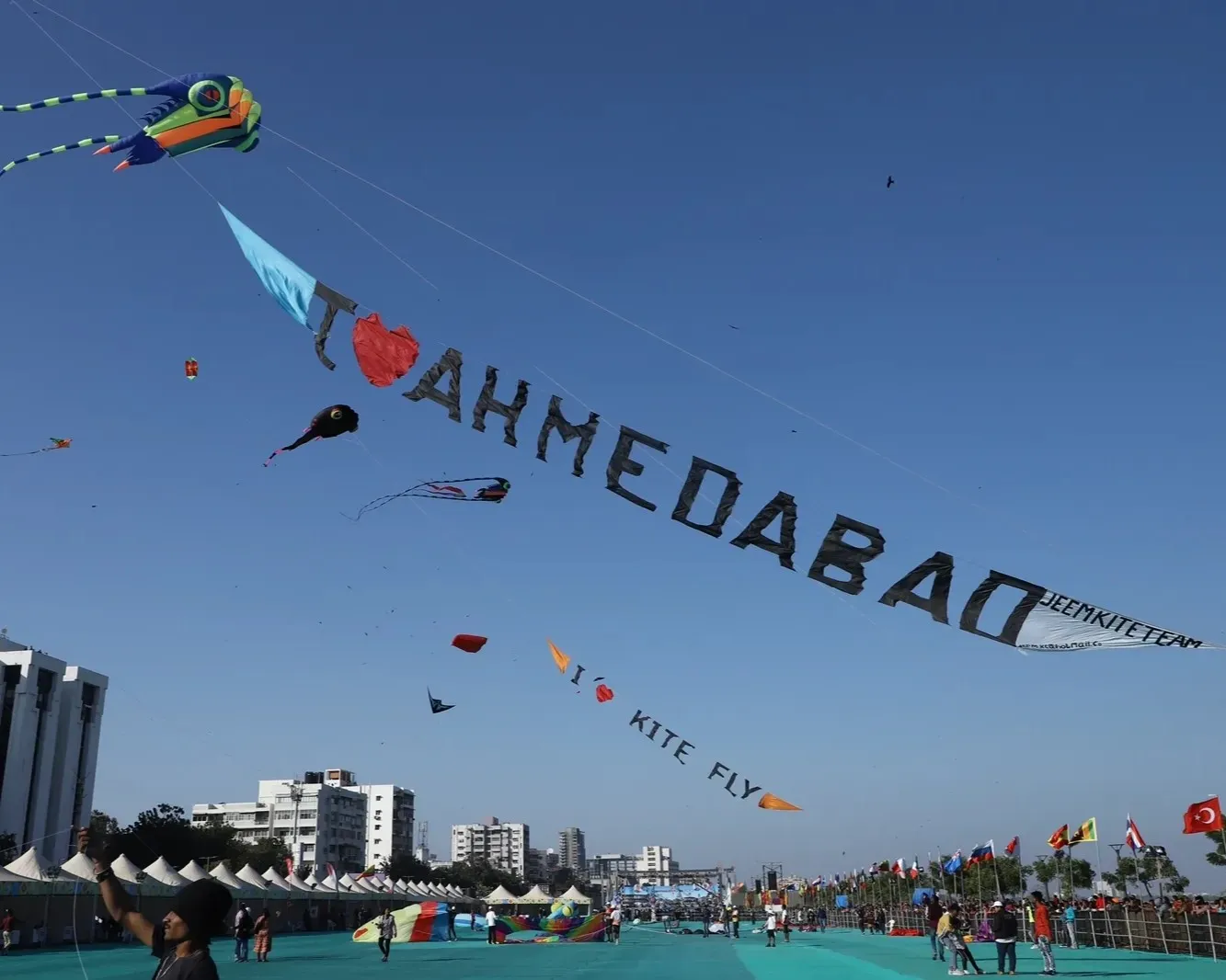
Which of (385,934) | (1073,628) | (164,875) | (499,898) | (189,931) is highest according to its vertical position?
(1073,628)

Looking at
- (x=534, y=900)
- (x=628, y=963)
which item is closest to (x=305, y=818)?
(x=534, y=900)

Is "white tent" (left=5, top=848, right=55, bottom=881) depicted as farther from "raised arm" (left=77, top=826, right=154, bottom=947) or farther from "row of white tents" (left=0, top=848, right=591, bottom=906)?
"raised arm" (left=77, top=826, right=154, bottom=947)

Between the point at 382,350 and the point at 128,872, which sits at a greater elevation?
the point at 382,350

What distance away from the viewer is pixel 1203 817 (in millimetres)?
28172

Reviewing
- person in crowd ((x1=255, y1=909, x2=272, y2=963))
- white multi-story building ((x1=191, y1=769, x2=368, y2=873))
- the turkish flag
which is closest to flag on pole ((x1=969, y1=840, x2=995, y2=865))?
the turkish flag

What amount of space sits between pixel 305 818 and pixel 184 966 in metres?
164

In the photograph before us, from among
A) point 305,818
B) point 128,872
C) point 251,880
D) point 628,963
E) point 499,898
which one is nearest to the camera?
point 628,963

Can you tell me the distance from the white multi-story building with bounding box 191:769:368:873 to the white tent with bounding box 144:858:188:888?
4242 inches

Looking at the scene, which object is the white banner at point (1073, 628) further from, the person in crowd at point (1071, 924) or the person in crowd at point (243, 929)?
the person in crowd at point (1071, 924)

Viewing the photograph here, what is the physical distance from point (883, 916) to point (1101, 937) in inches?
907

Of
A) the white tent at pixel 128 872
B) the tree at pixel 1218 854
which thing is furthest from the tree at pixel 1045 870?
the white tent at pixel 128 872

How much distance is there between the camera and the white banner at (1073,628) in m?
11.0

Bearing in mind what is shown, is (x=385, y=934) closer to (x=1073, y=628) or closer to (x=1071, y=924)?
(x=1071, y=924)

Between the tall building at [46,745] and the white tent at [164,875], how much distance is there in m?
41.2
